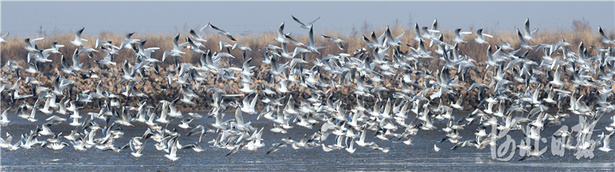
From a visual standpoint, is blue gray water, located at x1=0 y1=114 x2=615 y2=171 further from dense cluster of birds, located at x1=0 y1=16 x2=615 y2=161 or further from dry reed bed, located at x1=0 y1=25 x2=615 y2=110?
dry reed bed, located at x1=0 y1=25 x2=615 y2=110

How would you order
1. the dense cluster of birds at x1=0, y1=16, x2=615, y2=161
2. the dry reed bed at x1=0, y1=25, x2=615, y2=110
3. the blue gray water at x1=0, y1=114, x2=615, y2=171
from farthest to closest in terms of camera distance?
1. the dry reed bed at x1=0, y1=25, x2=615, y2=110
2. the dense cluster of birds at x1=0, y1=16, x2=615, y2=161
3. the blue gray water at x1=0, y1=114, x2=615, y2=171

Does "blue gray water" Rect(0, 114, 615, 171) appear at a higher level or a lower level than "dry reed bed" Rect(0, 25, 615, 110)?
higher

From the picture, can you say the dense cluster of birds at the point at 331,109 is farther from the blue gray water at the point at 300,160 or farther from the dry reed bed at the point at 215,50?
the dry reed bed at the point at 215,50

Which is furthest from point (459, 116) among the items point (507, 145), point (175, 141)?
point (175, 141)

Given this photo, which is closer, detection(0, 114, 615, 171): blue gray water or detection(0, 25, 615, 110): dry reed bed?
detection(0, 114, 615, 171): blue gray water

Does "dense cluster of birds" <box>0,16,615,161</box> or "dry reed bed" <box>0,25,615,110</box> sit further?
"dry reed bed" <box>0,25,615,110</box>

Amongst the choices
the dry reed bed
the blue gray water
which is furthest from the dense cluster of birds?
the dry reed bed

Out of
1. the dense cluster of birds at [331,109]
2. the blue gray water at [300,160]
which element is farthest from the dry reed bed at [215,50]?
the blue gray water at [300,160]

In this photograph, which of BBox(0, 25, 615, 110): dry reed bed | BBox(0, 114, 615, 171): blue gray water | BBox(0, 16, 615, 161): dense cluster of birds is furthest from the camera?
BBox(0, 25, 615, 110): dry reed bed

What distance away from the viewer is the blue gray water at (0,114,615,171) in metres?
21.4

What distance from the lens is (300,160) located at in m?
22.8

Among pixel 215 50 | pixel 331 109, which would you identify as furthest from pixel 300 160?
pixel 215 50

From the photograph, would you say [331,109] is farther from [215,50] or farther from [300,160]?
[215,50]

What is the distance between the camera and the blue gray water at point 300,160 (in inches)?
843
